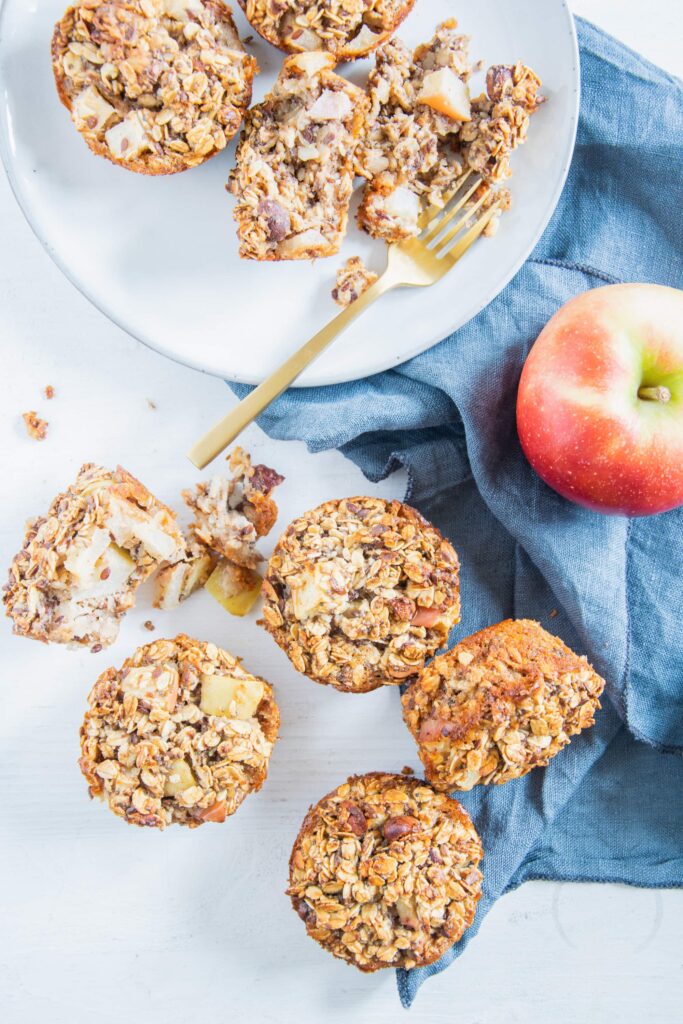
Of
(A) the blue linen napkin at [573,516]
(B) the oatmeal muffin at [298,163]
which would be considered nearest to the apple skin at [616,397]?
(A) the blue linen napkin at [573,516]

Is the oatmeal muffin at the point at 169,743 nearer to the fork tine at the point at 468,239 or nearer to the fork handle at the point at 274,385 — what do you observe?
the fork handle at the point at 274,385

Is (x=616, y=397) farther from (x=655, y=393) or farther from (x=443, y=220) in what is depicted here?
(x=443, y=220)

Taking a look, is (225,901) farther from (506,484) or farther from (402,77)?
(402,77)

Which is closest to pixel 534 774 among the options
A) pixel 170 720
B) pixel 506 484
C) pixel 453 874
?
pixel 453 874

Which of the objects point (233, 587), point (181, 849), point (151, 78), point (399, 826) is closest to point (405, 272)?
point (151, 78)

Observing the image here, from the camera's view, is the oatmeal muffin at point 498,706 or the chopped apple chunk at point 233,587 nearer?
the oatmeal muffin at point 498,706

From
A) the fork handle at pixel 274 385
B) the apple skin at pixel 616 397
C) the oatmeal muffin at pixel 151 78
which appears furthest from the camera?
the fork handle at pixel 274 385

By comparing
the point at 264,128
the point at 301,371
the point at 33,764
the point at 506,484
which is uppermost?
the point at 264,128
